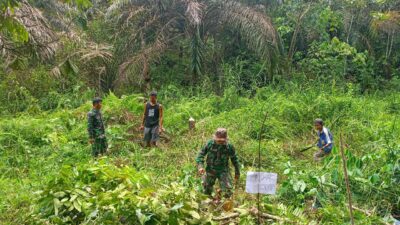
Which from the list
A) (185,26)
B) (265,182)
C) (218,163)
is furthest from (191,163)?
(185,26)

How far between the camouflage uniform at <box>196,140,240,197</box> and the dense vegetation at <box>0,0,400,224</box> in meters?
0.23

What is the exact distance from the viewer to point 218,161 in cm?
492

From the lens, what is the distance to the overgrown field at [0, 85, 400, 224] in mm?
4023

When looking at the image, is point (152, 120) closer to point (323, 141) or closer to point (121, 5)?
point (323, 141)

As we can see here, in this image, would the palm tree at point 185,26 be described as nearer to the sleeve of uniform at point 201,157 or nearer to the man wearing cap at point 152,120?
the man wearing cap at point 152,120

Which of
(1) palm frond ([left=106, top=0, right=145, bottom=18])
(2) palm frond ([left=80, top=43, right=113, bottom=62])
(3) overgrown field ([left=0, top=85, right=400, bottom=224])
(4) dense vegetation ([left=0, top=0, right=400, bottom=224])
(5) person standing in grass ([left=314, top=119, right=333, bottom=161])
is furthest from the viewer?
(1) palm frond ([left=106, top=0, right=145, bottom=18])

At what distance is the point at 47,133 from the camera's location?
329 inches

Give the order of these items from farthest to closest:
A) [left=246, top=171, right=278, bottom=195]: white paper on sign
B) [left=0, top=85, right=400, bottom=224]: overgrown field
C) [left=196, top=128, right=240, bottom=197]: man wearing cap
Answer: [left=196, top=128, right=240, bottom=197]: man wearing cap, [left=0, top=85, right=400, bottom=224]: overgrown field, [left=246, top=171, right=278, bottom=195]: white paper on sign

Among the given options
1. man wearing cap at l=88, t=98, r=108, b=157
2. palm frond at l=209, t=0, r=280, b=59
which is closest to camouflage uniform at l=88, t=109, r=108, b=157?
man wearing cap at l=88, t=98, r=108, b=157

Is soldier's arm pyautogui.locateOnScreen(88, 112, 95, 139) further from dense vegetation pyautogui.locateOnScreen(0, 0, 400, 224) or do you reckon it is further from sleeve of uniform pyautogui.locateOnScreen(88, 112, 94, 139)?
dense vegetation pyautogui.locateOnScreen(0, 0, 400, 224)

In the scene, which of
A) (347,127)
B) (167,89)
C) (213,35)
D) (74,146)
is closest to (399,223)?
(347,127)

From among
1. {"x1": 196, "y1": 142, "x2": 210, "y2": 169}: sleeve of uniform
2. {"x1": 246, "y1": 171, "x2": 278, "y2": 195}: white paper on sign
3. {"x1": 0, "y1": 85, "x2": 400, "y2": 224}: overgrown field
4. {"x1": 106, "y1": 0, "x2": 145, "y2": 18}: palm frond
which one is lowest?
{"x1": 0, "y1": 85, "x2": 400, "y2": 224}: overgrown field

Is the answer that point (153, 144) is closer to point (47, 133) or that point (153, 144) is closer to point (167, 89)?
point (47, 133)

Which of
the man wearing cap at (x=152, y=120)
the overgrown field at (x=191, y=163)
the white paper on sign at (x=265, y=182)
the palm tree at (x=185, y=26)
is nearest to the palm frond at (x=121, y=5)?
the palm tree at (x=185, y=26)
